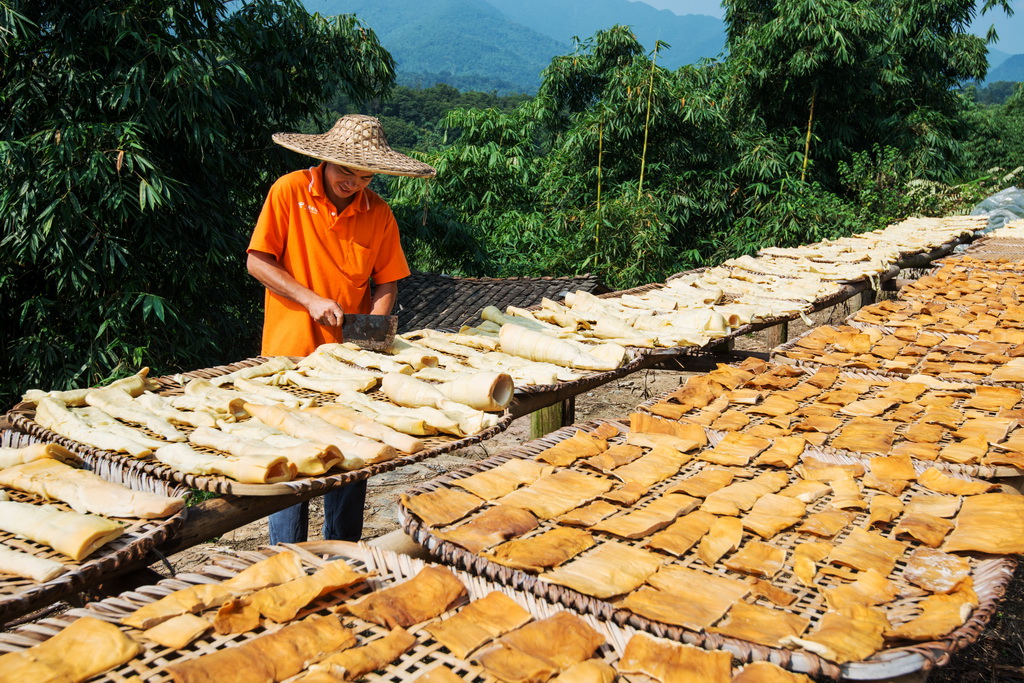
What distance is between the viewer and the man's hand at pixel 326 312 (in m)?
2.56

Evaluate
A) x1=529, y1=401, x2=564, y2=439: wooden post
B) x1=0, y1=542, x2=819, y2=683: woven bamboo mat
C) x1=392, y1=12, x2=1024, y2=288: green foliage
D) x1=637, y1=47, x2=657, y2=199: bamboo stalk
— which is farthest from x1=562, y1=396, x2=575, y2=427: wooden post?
x1=637, y1=47, x2=657, y2=199: bamboo stalk

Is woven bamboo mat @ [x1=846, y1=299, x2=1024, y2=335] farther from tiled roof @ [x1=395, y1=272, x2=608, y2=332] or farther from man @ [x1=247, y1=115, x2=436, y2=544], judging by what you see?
tiled roof @ [x1=395, y1=272, x2=608, y2=332]

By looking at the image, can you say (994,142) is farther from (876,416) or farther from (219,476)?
(219,476)

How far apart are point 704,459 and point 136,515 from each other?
125cm

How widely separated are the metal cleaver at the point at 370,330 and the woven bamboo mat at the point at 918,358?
1435 millimetres

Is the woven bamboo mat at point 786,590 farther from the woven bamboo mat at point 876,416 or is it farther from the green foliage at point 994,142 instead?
the green foliage at point 994,142

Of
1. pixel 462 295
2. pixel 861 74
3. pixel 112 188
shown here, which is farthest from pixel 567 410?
pixel 861 74

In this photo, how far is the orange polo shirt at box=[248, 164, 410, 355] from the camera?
2752 mm

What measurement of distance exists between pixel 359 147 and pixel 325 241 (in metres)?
0.36

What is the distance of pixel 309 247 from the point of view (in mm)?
2797

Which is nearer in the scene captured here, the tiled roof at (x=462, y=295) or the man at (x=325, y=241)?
the man at (x=325, y=241)

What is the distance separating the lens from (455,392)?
6.78ft

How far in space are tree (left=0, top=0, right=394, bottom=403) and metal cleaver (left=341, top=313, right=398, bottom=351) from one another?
3.20m

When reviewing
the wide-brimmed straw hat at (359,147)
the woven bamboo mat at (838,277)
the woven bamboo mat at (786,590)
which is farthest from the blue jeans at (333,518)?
the woven bamboo mat at (838,277)
